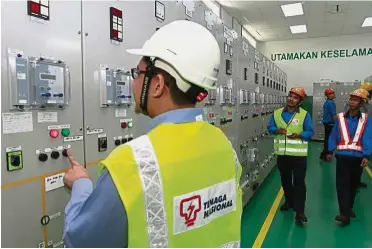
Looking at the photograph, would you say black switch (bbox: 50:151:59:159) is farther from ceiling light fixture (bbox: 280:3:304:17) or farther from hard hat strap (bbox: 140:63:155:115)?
ceiling light fixture (bbox: 280:3:304:17)

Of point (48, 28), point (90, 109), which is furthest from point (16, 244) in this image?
point (48, 28)

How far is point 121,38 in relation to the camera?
7.35 ft

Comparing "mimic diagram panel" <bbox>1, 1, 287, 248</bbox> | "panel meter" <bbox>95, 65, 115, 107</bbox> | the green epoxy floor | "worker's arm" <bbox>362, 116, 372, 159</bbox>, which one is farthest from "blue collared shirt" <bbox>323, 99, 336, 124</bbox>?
"panel meter" <bbox>95, 65, 115, 107</bbox>

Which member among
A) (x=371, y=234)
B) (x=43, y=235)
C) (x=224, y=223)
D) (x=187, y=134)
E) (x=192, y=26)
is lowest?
(x=371, y=234)

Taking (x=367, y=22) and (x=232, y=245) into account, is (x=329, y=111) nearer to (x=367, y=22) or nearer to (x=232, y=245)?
(x=367, y=22)

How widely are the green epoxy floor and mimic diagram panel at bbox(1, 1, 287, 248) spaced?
249 cm

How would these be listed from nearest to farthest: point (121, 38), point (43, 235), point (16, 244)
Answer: point (16, 244) → point (43, 235) → point (121, 38)

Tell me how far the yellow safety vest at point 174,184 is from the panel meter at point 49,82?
96cm

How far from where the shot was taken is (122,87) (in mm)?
2242

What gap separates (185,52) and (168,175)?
1.49 feet

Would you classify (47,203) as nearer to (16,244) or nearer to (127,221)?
(16,244)

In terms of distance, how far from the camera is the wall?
41.4ft

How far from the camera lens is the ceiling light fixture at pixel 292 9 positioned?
29.9 ft

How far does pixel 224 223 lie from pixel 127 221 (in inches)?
16.8
